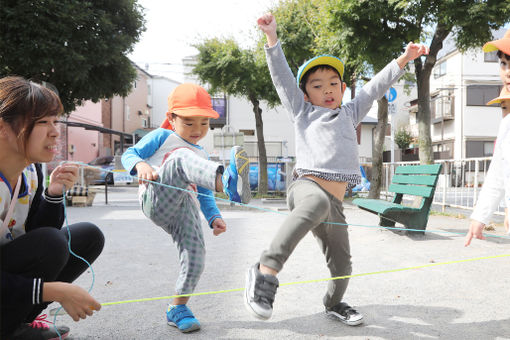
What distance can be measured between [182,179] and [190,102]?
0.52m

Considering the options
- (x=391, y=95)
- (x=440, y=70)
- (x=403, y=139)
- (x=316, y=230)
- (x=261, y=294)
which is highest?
(x=440, y=70)

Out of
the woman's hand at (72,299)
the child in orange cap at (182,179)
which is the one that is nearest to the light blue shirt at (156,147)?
the child in orange cap at (182,179)

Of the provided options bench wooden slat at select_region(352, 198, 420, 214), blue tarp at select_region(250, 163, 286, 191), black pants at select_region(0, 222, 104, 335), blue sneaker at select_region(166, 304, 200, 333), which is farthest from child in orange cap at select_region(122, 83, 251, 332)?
blue tarp at select_region(250, 163, 286, 191)

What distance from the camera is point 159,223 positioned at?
226 cm

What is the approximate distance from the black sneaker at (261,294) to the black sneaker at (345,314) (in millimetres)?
741

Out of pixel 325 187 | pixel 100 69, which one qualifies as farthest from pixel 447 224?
pixel 100 69

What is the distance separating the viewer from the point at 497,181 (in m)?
1.99

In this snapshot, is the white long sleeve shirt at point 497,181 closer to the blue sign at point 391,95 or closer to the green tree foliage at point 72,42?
the blue sign at point 391,95

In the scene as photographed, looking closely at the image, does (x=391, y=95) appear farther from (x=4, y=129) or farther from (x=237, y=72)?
(x=4, y=129)

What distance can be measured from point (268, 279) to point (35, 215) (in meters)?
1.24

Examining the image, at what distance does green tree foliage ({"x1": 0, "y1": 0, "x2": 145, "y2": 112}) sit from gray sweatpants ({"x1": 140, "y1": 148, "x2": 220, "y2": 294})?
31.0ft

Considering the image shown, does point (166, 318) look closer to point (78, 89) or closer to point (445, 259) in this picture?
point (445, 259)

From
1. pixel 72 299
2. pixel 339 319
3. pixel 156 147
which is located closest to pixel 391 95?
pixel 339 319

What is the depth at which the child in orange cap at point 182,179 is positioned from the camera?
79.0 inches
